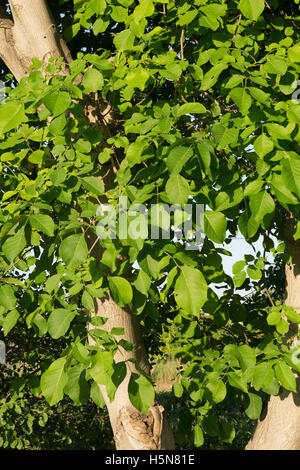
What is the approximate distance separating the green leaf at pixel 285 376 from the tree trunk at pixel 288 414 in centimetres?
67

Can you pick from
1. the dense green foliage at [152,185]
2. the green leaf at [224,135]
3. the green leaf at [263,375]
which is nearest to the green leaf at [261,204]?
the dense green foliage at [152,185]

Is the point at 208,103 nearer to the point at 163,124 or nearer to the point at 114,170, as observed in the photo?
the point at 114,170

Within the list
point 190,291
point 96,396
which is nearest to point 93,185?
point 190,291

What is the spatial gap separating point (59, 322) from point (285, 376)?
110 centimetres

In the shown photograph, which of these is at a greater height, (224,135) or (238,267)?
(224,135)

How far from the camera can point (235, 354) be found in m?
2.75

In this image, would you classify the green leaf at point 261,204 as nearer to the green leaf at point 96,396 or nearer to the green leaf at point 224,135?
the green leaf at point 224,135

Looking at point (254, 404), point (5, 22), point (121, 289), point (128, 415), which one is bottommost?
point (254, 404)

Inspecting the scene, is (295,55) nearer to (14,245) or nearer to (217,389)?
(14,245)

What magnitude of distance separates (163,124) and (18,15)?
1719 millimetres

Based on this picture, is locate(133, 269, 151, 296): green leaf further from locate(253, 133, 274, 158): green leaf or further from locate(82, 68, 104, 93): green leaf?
locate(82, 68, 104, 93): green leaf

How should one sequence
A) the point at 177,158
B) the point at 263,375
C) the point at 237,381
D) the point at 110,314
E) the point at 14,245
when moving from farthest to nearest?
the point at 110,314 → the point at 237,381 → the point at 263,375 → the point at 14,245 → the point at 177,158

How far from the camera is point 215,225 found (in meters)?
2.15

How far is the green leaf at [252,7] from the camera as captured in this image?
2.37 meters
